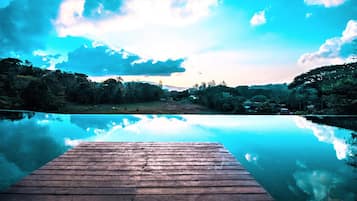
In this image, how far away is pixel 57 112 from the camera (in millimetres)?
8891

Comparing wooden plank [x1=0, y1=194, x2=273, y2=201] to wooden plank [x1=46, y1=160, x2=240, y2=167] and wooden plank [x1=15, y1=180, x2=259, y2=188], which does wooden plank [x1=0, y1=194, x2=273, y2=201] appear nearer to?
wooden plank [x1=15, y1=180, x2=259, y2=188]

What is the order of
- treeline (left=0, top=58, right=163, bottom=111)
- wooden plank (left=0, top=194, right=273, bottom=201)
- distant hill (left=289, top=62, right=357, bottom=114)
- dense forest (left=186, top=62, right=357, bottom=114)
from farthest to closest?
treeline (left=0, top=58, right=163, bottom=111) → dense forest (left=186, top=62, right=357, bottom=114) → distant hill (left=289, top=62, right=357, bottom=114) → wooden plank (left=0, top=194, right=273, bottom=201)

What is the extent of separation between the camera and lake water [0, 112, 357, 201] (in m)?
2.48

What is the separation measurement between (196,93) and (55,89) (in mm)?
6230

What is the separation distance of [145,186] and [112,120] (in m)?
5.66

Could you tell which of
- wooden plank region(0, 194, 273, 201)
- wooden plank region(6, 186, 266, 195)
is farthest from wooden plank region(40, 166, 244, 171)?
wooden plank region(0, 194, 273, 201)

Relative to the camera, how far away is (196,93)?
37.2ft

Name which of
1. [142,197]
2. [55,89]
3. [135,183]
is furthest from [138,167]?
[55,89]

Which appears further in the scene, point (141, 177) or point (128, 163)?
point (128, 163)

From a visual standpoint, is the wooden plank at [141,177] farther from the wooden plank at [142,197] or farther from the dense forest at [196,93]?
the dense forest at [196,93]

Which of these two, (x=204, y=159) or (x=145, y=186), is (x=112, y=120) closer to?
(x=204, y=159)

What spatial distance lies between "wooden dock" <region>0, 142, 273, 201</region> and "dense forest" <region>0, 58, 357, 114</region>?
690 centimetres

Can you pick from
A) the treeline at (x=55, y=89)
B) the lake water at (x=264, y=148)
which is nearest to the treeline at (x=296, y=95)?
the lake water at (x=264, y=148)

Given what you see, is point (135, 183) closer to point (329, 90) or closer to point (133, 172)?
point (133, 172)
